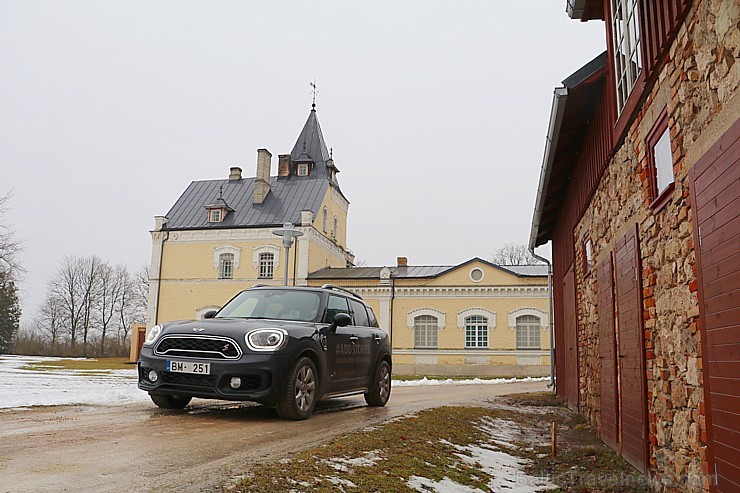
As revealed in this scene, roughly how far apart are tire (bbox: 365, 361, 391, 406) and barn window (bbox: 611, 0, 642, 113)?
561 centimetres

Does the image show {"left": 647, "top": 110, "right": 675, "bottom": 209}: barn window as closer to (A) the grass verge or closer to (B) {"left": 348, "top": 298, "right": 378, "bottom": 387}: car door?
(A) the grass verge

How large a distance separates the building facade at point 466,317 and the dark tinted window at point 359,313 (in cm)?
2413

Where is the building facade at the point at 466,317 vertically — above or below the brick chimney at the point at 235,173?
below

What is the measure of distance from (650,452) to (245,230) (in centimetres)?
3569

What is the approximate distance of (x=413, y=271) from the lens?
37.1m

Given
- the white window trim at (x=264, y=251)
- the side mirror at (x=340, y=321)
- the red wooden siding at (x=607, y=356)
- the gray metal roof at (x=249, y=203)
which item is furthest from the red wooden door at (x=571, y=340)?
the gray metal roof at (x=249, y=203)

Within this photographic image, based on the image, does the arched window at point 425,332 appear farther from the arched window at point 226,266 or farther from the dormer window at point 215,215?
the dormer window at point 215,215

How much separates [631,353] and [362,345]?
174 inches

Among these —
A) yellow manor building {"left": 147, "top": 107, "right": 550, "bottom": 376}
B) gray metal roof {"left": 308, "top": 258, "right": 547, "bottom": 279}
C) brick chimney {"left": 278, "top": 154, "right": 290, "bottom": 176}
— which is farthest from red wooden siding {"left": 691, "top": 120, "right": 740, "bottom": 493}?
brick chimney {"left": 278, "top": 154, "right": 290, "bottom": 176}

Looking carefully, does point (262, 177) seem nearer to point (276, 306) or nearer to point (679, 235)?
point (276, 306)

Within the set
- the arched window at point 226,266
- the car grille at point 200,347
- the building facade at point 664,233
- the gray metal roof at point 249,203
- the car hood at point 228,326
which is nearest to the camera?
the building facade at point 664,233

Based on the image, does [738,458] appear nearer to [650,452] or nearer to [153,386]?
[650,452]

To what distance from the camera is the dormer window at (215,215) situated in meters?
41.2

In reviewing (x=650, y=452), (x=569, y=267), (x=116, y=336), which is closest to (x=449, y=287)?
(x=569, y=267)
